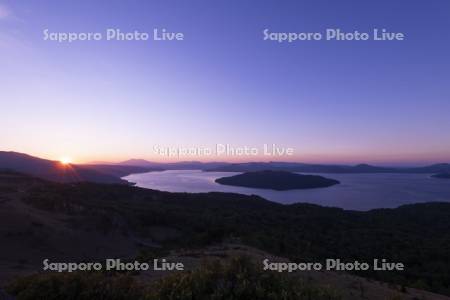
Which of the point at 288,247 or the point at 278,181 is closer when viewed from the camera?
the point at 288,247

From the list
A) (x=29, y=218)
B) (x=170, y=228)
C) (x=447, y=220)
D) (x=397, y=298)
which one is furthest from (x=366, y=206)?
(x=397, y=298)

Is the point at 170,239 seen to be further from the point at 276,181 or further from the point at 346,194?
the point at 276,181

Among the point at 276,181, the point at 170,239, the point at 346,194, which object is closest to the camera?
the point at 170,239

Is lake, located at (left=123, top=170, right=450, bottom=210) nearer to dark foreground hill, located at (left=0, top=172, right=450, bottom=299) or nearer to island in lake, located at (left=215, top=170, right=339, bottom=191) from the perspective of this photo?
island in lake, located at (left=215, top=170, right=339, bottom=191)

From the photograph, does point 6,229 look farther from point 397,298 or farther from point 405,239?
point 405,239

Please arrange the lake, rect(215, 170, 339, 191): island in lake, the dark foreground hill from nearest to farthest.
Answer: the dark foreground hill < the lake < rect(215, 170, 339, 191): island in lake

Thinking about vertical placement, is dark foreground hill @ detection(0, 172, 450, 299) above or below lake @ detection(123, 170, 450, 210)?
above

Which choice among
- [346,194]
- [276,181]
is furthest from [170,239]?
[276,181]

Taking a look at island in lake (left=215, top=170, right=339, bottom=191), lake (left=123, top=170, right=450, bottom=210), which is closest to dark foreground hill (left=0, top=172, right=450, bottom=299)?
lake (left=123, top=170, right=450, bottom=210)
